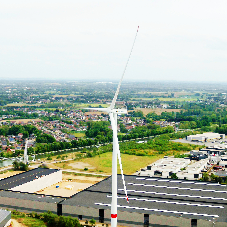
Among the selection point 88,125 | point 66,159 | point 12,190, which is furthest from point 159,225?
point 88,125

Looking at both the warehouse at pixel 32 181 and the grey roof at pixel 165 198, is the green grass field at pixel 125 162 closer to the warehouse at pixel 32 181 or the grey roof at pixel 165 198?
the warehouse at pixel 32 181

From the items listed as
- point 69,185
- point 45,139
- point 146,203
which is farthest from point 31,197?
point 45,139

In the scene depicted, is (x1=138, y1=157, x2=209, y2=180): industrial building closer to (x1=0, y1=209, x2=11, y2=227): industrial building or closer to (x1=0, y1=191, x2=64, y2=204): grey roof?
(x1=0, y1=191, x2=64, y2=204): grey roof

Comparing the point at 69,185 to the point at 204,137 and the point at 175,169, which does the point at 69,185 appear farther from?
the point at 204,137

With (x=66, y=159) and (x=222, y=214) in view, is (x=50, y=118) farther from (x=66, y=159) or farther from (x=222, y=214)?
(x=222, y=214)

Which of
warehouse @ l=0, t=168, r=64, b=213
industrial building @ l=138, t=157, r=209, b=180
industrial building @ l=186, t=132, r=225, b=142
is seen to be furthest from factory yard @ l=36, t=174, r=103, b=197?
industrial building @ l=186, t=132, r=225, b=142
